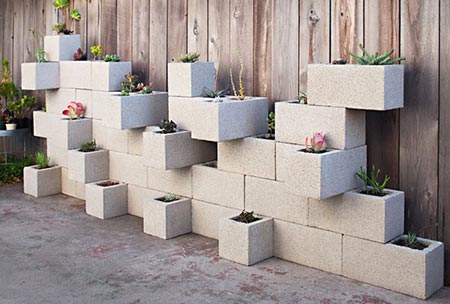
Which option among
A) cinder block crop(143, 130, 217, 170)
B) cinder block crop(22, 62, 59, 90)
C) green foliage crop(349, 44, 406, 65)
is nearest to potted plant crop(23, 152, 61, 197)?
cinder block crop(22, 62, 59, 90)

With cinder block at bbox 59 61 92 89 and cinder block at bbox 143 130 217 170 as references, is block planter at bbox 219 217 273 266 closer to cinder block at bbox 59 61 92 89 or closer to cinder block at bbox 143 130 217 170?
cinder block at bbox 143 130 217 170

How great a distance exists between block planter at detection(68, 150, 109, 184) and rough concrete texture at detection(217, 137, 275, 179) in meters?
1.42

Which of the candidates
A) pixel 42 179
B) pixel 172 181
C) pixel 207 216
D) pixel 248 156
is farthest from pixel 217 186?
pixel 42 179

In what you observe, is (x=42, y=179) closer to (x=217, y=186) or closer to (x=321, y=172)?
(x=217, y=186)

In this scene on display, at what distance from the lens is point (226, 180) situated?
14.6 feet

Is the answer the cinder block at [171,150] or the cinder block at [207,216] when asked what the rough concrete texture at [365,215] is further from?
the cinder block at [171,150]

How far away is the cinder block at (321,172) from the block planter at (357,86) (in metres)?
0.32

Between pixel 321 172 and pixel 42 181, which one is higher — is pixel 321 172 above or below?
above

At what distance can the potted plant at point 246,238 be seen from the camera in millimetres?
4012

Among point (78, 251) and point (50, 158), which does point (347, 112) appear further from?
point (50, 158)

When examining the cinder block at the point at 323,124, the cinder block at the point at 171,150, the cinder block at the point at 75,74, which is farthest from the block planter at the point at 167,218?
the cinder block at the point at 75,74

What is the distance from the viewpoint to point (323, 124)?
12.5 ft

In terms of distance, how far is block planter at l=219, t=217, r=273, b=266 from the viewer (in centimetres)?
401

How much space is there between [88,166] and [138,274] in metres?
1.77
